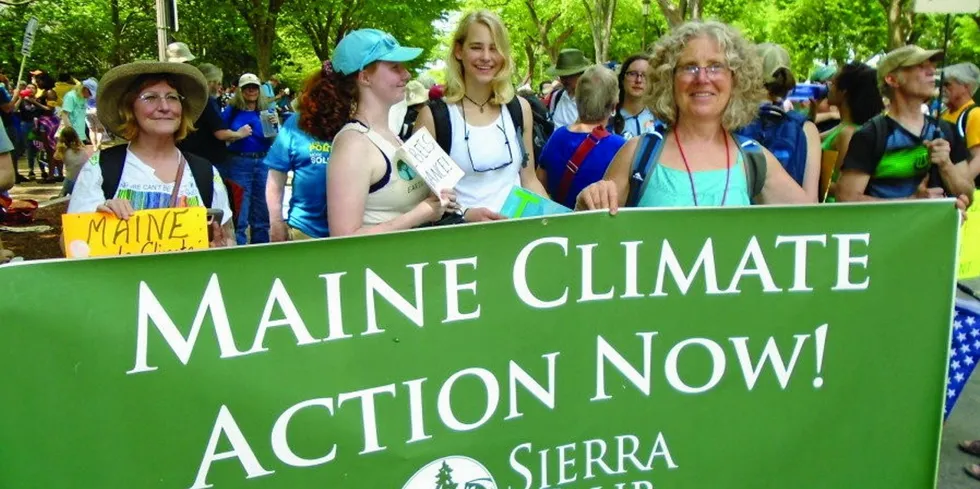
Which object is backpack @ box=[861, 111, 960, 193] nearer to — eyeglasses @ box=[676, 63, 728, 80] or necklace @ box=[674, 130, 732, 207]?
necklace @ box=[674, 130, 732, 207]

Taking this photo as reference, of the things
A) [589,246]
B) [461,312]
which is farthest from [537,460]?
[589,246]

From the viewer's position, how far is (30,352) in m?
1.74

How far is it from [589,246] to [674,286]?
0.26 m

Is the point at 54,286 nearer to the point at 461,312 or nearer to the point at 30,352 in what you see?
the point at 30,352

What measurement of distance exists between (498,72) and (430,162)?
1146 millimetres

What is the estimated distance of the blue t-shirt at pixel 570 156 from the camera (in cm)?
416

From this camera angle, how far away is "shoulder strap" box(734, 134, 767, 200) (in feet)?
8.60

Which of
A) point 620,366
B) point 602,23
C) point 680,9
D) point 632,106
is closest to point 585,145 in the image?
point 632,106

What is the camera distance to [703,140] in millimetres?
2670

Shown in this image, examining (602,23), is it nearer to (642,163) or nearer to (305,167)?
(305,167)

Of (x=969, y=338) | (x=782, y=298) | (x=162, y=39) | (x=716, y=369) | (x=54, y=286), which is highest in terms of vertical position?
(x=162, y=39)

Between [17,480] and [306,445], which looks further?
[306,445]

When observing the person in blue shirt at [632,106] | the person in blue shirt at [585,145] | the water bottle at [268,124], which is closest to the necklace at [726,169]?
the person in blue shirt at [585,145]

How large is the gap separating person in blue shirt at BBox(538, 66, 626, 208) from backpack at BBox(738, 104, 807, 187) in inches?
28.1
